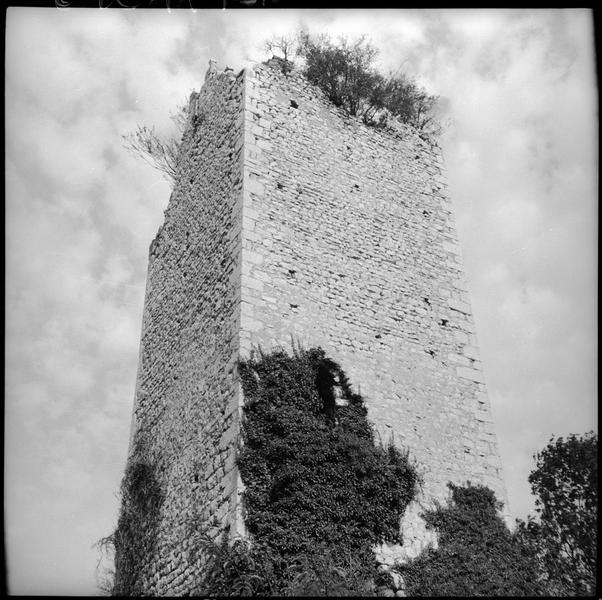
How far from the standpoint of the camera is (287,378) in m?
7.37

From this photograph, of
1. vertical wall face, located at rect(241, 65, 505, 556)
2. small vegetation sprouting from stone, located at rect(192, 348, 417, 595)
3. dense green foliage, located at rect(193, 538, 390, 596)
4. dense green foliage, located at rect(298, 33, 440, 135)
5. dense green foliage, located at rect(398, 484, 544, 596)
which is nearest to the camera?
dense green foliage, located at rect(193, 538, 390, 596)

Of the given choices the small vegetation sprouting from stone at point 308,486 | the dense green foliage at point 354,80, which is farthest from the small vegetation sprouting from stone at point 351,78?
the small vegetation sprouting from stone at point 308,486

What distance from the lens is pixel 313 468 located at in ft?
22.7

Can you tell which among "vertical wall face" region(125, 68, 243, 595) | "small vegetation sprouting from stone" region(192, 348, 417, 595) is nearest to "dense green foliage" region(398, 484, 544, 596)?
"small vegetation sprouting from stone" region(192, 348, 417, 595)

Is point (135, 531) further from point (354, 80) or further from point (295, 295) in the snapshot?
point (354, 80)

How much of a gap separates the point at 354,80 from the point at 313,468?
6.63 m

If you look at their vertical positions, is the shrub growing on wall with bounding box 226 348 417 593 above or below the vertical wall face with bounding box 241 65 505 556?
below

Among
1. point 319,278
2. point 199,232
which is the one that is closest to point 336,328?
point 319,278

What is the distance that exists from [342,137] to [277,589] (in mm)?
6681

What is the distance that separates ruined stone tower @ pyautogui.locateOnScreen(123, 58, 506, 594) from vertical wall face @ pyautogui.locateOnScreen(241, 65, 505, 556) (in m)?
0.02

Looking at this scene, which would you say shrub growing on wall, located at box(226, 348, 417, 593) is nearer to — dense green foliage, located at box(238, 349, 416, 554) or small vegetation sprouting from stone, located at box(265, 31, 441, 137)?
dense green foliage, located at box(238, 349, 416, 554)

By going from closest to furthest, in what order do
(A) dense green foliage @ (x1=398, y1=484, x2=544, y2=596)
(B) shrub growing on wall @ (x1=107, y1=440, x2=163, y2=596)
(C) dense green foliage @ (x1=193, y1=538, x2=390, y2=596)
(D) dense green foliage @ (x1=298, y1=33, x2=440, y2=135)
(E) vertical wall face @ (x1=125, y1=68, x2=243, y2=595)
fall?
(C) dense green foliage @ (x1=193, y1=538, x2=390, y2=596) → (A) dense green foliage @ (x1=398, y1=484, x2=544, y2=596) → (E) vertical wall face @ (x1=125, y1=68, x2=243, y2=595) → (B) shrub growing on wall @ (x1=107, y1=440, x2=163, y2=596) → (D) dense green foliage @ (x1=298, y1=33, x2=440, y2=135)

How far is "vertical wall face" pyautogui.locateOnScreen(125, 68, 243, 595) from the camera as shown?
7.24 m

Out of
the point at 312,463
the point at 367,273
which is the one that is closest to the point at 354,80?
the point at 367,273
